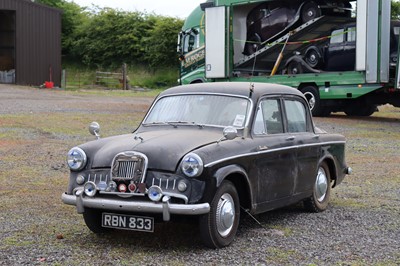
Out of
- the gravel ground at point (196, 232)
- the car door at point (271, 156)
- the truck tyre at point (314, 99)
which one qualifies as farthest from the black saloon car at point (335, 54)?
→ the car door at point (271, 156)

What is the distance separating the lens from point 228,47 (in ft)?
76.2

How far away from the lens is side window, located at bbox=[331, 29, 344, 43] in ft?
69.4

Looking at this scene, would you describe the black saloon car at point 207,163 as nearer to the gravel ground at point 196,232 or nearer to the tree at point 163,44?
the gravel ground at point 196,232

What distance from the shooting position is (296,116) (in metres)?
8.41

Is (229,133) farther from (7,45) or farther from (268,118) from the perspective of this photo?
(7,45)

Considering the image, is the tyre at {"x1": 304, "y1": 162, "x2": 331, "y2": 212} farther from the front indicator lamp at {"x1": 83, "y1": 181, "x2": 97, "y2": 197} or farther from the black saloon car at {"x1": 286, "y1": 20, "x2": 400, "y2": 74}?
the black saloon car at {"x1": 286, "y1": 20, "x2": 400, "y2": 74}

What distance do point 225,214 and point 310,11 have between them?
645 inches

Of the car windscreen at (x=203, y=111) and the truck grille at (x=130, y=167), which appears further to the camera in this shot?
the car windscreen at (x=203, y=111)

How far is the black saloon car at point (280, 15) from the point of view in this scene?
2195 centimetres

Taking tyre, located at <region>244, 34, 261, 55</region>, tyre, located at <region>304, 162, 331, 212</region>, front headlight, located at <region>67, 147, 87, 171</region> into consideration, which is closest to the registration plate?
front headlight, located at <region>67, 147, 87, 171</region>

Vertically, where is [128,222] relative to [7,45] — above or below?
below

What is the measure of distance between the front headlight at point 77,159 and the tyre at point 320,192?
9.25ft

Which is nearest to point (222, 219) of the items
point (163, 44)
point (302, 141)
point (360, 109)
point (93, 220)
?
point (93, 220)

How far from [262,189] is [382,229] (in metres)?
1.41
